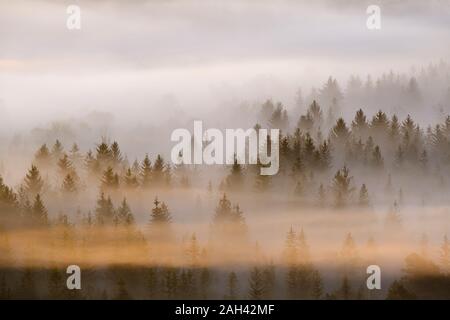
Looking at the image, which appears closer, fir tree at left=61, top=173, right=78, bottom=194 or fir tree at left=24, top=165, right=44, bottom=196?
fir tree at left=24, top=165, right=44, bottom=196

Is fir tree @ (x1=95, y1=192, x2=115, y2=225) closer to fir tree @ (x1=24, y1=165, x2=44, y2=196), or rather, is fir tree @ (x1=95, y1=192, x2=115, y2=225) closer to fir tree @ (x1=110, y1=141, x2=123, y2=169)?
fir tree @ (x1=110, y1=141, x2=123, y2=169)

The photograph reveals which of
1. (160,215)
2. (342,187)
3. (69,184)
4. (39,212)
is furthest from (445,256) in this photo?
(39,212)

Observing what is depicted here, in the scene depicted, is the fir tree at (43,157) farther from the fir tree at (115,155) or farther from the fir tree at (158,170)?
the fir tree at (158,170)

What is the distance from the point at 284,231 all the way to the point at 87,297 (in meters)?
3.46

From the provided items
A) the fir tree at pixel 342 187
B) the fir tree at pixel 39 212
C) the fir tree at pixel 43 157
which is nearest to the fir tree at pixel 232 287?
the fir tree at pixel 342 187

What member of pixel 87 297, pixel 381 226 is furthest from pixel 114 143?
pixel 381 226

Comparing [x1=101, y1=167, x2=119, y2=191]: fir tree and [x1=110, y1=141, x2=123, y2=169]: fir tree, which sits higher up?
[x1=110, y1=141, x2=123, y2=169]: fir tree

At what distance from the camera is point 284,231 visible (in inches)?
725

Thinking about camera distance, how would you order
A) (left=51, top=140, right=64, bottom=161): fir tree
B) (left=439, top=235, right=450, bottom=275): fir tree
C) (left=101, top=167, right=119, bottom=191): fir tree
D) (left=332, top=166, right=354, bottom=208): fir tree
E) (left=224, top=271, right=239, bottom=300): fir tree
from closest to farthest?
(left=439, top=235, right=450, bottom=275): fir tree → (left=51, top=140, right=64, bottom=161): fir tree → (left=224, top=271, right=239, bottom=300): fir tree → (left=332, top=166, right=354, bottom=208): fir tree → (left=101, top=167, right=119, bottom=191): fir tree

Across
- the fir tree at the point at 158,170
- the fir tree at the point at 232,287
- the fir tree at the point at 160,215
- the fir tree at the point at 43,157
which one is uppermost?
the fir tree at the point at 43,157

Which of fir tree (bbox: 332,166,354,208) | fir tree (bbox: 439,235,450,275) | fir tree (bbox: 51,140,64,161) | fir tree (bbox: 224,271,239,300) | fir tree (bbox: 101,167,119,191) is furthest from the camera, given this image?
fir tree (bbox: 101,167,119,191)

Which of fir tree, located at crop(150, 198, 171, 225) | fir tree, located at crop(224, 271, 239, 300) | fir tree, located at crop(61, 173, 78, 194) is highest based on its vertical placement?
fir tree, located at crop(61, 173, 78, 194)

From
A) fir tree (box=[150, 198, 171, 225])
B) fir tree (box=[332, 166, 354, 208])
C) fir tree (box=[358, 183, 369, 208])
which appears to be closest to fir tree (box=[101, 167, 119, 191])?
fir tree (box=[150, 198, 171, 225])

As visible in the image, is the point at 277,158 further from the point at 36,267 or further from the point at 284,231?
the point at 36,267
